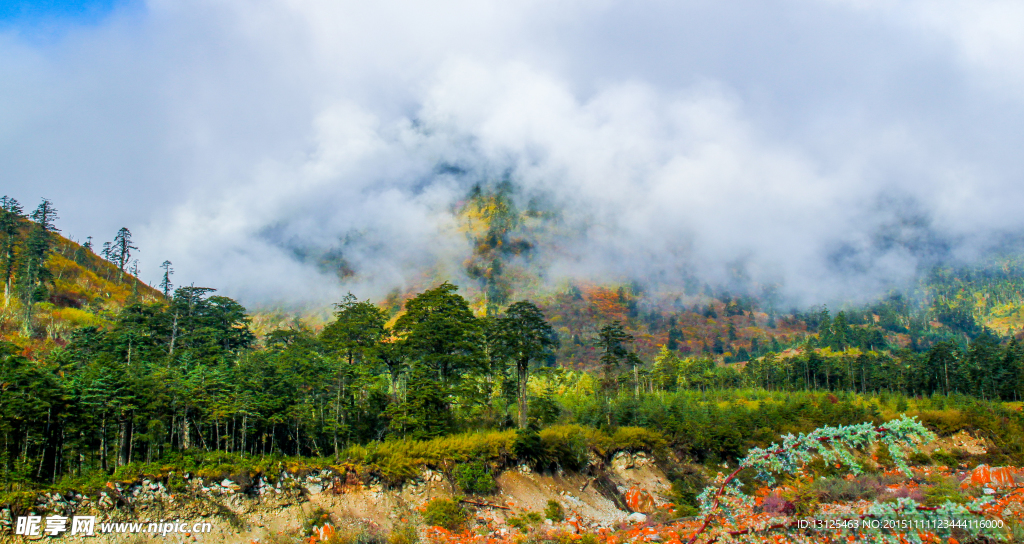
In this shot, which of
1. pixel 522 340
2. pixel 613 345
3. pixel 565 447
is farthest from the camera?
pixel 613 345

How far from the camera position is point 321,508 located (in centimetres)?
2605

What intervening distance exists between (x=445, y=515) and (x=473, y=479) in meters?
4.02

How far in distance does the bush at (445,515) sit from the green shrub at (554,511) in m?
5.47

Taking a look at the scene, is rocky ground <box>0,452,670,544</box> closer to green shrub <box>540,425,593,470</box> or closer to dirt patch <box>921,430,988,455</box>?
green shrub <box>540,425,593,470</box>

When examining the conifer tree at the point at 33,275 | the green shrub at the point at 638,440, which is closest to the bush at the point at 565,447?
the green shrub at the point at 638,440

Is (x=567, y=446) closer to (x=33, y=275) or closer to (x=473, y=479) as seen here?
(x=473, y=479)

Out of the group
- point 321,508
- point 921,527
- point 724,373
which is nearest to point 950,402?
point 724,373

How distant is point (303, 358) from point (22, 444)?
14.8 metres

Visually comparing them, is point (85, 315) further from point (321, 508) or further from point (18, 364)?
point (321, 508)

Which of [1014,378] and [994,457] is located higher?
[1014,378]

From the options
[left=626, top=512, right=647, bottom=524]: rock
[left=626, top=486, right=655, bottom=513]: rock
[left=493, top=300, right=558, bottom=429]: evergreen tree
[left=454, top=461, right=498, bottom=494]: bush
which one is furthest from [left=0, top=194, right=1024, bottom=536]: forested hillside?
[left=626, top=512, right=647, bottom=524]: rock

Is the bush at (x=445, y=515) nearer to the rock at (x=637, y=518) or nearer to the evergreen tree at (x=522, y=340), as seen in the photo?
the rock at (x=637, y=518)

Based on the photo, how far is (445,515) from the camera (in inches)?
1063

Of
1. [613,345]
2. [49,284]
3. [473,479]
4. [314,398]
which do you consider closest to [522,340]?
[473,479]
